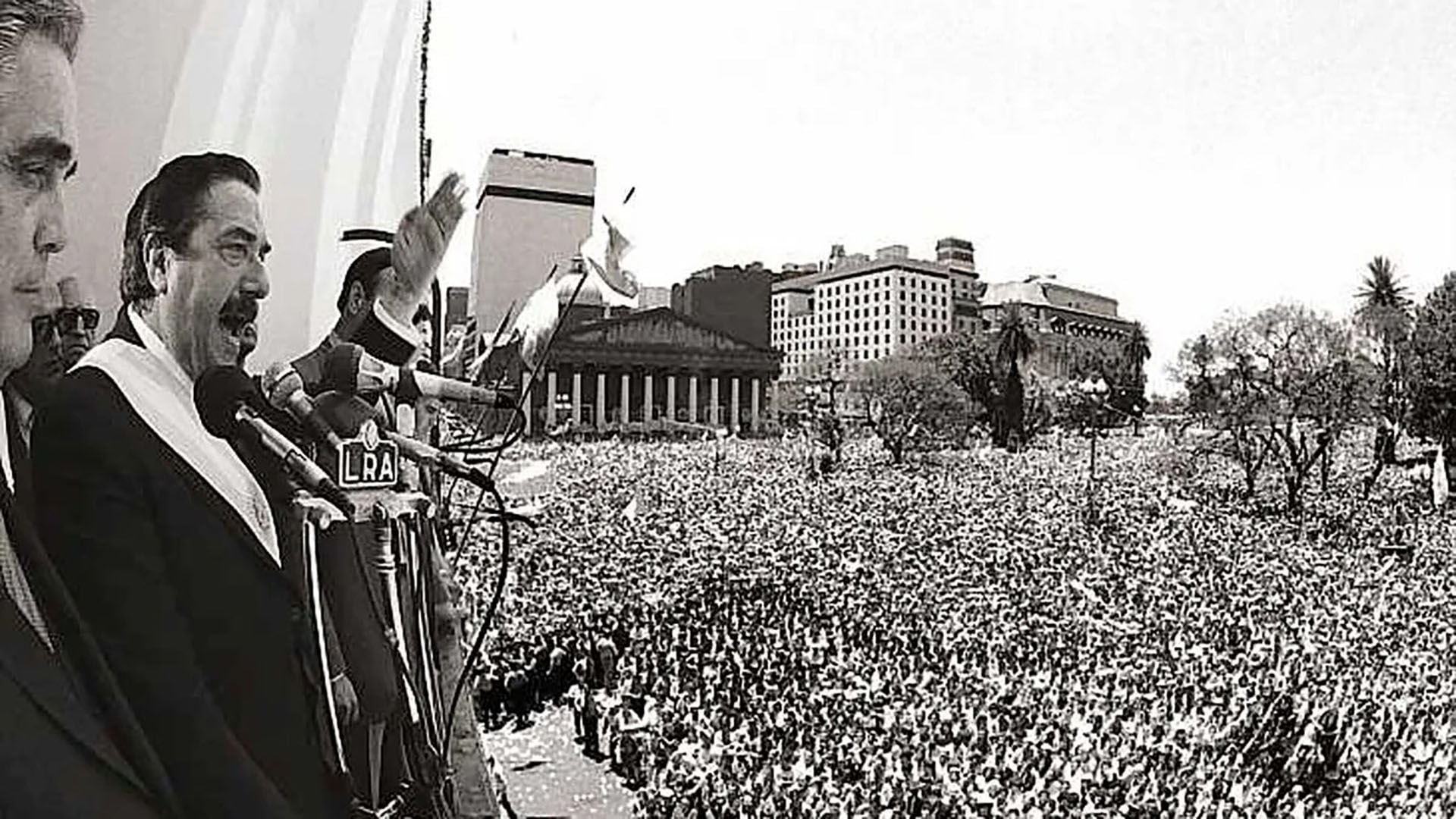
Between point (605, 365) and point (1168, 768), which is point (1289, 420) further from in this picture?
point (605, 365)

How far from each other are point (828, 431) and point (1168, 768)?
1.71 m

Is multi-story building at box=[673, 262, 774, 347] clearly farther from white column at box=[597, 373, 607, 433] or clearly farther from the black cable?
the black cable

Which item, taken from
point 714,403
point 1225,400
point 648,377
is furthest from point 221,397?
point 1225,400

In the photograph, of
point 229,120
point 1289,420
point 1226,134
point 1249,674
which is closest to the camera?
point 229,120

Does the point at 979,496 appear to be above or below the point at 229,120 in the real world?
below

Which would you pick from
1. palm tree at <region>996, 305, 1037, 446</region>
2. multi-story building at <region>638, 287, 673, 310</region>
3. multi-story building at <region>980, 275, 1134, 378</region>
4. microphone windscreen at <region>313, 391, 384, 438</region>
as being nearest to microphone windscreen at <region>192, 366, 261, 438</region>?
microphone windscreen at <region>313, 391, 384, 438</region>

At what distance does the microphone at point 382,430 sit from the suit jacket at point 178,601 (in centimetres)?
22

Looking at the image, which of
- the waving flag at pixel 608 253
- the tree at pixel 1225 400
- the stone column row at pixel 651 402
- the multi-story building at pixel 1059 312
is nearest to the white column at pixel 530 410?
the stone column row at pixel 651 402

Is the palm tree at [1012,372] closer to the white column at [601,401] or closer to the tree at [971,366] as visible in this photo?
the tree at [971,366]

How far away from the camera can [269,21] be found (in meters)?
1.66

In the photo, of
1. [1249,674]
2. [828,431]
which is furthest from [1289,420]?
[828,431]

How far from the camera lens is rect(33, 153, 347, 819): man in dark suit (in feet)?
4.71

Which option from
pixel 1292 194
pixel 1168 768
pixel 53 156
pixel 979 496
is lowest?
pixel 1168 768

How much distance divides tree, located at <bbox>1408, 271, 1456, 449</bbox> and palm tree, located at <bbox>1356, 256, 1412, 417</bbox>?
12 centimetres
